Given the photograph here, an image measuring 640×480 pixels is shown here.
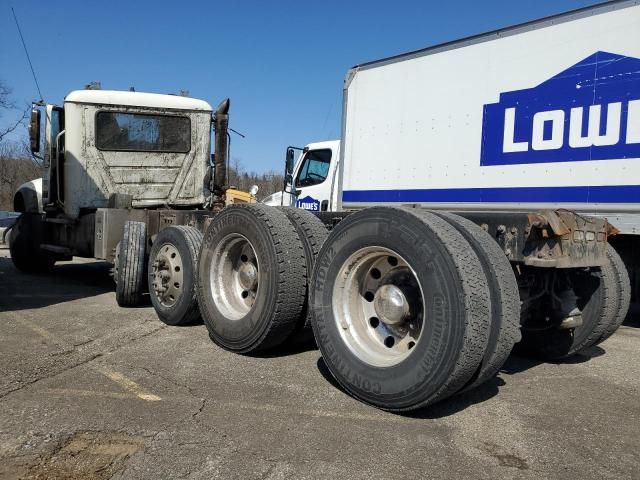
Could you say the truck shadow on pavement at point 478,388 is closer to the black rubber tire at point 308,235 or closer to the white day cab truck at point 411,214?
the white day cab truck at point 411,214

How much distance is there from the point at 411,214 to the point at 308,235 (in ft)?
4.37

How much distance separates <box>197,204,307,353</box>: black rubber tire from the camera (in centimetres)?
419

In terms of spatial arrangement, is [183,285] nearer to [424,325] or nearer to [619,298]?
[424,325]

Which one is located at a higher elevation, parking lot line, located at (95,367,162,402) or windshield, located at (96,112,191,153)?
windshield, located at (96,112,191,153)

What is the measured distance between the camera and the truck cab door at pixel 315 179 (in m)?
9.94

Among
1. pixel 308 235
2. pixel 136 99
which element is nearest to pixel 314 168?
pixel 136 99

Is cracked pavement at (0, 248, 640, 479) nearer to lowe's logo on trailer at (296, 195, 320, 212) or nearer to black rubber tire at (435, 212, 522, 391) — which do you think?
black rubber tire at (435, 212, 522, 391)

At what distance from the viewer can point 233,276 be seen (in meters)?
4.98

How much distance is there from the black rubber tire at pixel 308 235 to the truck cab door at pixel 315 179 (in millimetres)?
5228

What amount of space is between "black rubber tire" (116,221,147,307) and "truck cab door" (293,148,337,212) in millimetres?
4119

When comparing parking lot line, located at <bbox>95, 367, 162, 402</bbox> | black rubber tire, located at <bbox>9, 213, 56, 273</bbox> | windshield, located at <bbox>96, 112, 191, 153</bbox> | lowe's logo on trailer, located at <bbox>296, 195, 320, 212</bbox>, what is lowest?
parking lot line, located at <bbox>95, 367, 162, 402</bbox>

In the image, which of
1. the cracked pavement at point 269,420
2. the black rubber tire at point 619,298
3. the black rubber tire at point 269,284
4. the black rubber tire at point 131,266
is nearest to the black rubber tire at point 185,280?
the cracked pavement at point 269,420

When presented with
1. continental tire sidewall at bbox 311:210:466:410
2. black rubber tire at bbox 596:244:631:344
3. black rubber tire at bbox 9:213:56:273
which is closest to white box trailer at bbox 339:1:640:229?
black rubber tire at bbox 596:244:631:344

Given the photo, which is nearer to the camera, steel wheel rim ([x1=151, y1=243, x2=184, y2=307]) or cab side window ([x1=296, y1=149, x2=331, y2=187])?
steel wheel rim ([x1=151, y1=243, x2=184, y2=307])
